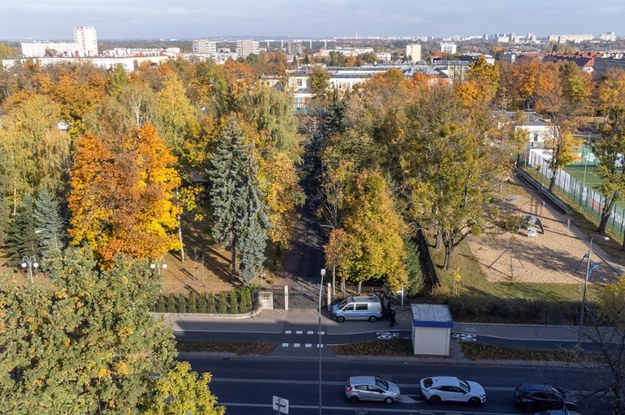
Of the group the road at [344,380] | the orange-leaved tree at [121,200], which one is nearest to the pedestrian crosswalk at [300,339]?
the road at [344,380]

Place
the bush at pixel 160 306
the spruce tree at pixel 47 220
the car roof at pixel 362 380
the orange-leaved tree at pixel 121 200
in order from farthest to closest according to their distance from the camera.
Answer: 1. the spruce tree at pixel 47 220
2. the bush at pixel 160 306
3. the orange-leaved tree at pixel 121 200
4. the car roof at pixel 362 380

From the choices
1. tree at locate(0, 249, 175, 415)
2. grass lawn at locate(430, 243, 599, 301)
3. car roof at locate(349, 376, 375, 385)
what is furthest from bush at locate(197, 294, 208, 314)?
grass lawn at locate(430, 243, 599, 301)

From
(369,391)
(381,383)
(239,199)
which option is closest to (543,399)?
(381,383)

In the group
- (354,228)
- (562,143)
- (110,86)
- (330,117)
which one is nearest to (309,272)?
(354,228)

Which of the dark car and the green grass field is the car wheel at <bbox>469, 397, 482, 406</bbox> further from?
the green grass field

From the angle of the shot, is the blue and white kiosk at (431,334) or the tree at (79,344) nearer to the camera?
the tree at (79,344)

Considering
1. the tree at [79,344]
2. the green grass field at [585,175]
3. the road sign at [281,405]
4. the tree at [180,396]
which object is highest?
the tree at [79,344]

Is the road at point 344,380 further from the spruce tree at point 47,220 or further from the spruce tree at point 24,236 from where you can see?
the spruce tree at point 24,236
